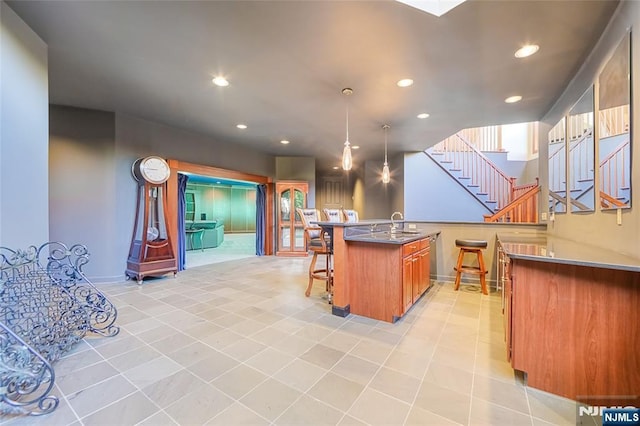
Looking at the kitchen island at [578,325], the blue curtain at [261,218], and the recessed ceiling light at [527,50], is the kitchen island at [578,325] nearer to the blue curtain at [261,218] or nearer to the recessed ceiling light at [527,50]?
the recessed ceiling light at [527,50]

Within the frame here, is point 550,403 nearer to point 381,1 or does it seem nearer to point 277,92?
point 381,1

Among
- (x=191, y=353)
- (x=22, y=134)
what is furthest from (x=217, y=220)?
(x=191, y=353)

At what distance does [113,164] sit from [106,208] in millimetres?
730

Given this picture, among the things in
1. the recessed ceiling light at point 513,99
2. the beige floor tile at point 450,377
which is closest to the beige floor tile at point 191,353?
the beige floor tile at point 450,377

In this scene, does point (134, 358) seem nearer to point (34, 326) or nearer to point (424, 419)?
point (34, 326)

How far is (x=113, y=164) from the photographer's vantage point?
14.1 feet

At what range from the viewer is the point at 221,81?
3137 millimetres

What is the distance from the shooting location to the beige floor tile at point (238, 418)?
1.46 meters

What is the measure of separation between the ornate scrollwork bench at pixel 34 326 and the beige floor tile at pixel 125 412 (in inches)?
12.5

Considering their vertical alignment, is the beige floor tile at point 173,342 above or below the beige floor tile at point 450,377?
above

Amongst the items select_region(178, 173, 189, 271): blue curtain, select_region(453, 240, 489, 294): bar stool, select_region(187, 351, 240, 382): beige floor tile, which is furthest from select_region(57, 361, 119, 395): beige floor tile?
select_region(453, 240, 489, 294): bar stool

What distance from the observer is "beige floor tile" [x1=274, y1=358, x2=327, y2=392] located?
5.89ft

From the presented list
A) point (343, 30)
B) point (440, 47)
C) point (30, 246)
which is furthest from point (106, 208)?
point (440, 47)

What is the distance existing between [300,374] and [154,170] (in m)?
4.06
